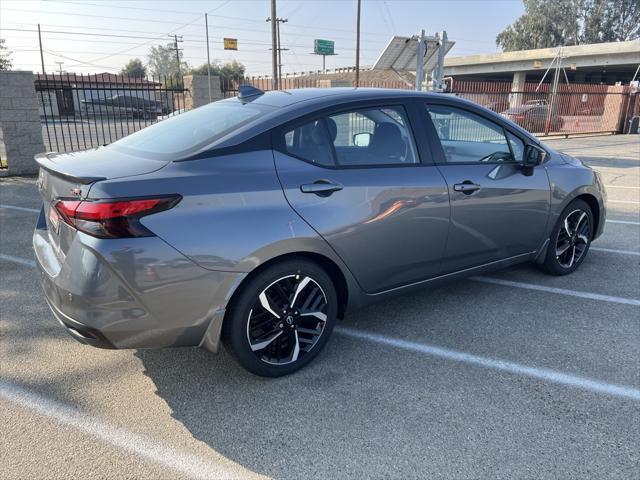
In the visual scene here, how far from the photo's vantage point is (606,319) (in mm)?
3752

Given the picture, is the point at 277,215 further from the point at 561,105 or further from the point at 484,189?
the point at 561,105

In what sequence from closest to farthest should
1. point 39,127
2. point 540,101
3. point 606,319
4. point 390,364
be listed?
1. point 390,364
2. point 606,319
3. point 39,127
4. point 540,101

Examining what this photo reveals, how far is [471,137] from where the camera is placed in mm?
4043

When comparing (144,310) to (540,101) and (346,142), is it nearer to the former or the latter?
(346,142)

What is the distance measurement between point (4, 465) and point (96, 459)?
15.7 inches

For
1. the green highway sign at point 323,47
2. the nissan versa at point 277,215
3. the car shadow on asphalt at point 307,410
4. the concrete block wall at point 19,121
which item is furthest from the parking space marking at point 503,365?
the green highway sign at point 323,47

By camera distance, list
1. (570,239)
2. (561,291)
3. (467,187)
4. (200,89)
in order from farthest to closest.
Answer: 1. (200,89)
2. (570,239)
3. (561,291)
4. (467,187)

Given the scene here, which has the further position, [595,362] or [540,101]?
[540,101]

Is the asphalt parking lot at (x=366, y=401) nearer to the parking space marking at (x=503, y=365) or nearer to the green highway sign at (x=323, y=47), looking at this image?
the parking space marking at (x=503, y=365)

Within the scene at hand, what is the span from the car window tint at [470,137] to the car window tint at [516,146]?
4cm

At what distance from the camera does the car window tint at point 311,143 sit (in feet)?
9.52

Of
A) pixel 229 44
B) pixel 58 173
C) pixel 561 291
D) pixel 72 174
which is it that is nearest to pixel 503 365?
pixel 561 291

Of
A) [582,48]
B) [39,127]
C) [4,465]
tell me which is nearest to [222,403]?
[4,465]

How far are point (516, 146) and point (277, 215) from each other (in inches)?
90.7
